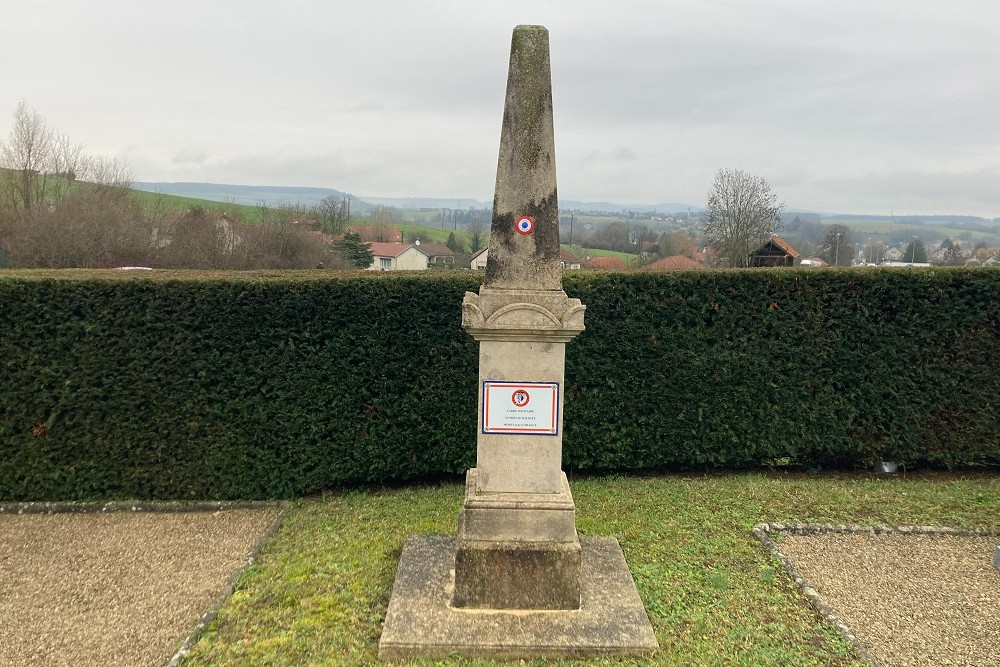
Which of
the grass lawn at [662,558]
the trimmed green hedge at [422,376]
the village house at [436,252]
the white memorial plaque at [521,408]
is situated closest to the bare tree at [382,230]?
the village house at [436,252]

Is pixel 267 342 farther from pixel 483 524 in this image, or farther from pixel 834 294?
pixel 834 294

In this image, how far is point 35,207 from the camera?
81.7 feet

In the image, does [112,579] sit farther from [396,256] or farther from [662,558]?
[396,256]

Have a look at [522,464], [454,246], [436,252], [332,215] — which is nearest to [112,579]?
[522,464]

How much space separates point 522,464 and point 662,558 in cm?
200

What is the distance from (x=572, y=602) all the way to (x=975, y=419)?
6.91 meters

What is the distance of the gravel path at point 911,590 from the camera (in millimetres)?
4449

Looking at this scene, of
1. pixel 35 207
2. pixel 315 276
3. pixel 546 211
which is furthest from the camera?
pixel 35 207

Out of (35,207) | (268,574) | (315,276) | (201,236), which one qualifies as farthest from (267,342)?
(35,207)

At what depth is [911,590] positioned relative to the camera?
5219 millimetres

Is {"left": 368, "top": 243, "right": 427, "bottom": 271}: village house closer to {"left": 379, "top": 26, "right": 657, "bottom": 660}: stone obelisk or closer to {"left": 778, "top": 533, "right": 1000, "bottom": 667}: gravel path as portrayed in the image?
{"left": 778, "top": 533, "right": 1000, "bottom": 667}: gravel path

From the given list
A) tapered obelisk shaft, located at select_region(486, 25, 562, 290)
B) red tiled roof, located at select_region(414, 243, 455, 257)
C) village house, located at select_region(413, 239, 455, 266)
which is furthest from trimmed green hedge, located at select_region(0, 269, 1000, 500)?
red tiled roof, located at select_region(414, 243, 455, 257)

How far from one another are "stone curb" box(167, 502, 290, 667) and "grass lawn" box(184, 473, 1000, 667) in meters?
0.07

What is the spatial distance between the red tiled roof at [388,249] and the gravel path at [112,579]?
45248 millimetres
